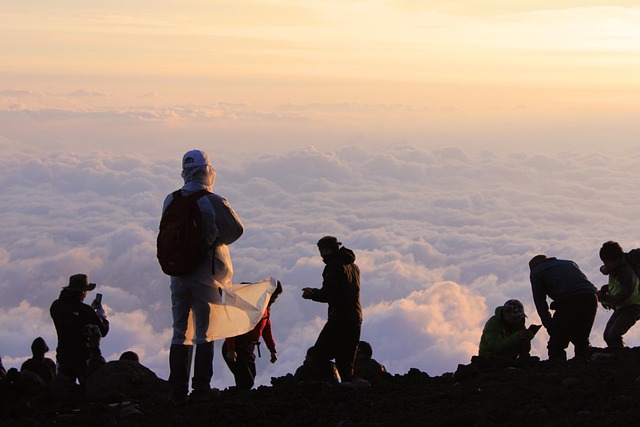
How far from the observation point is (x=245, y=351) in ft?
34.5

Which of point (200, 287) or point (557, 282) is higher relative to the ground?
point (557, 282)

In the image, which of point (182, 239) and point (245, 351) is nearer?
point (182, 239)

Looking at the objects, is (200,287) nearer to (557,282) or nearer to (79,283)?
(79,283)

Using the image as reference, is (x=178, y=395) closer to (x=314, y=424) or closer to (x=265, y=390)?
(x=265, y=390)

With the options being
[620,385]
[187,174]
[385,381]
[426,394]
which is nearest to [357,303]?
[385,381]

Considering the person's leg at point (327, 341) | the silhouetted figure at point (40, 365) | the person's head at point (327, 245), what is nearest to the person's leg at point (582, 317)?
the person's leg at point (327, 341)

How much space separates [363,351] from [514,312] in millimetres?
1583

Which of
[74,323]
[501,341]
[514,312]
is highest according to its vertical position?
[74,323]

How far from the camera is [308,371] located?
9758mm

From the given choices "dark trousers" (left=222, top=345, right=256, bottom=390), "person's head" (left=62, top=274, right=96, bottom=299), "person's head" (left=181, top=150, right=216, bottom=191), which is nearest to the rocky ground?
"dark trousers" (left=222, top=345, right=256, bottom=390)

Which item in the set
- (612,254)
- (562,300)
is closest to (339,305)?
(562,300)

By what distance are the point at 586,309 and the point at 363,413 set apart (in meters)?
3.38

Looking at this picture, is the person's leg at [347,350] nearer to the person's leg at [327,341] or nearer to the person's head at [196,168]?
the person's leg at [327,341]

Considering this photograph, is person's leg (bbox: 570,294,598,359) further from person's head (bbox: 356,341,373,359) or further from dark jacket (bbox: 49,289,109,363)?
dark jacket (bbox: 49,289,109,363)
